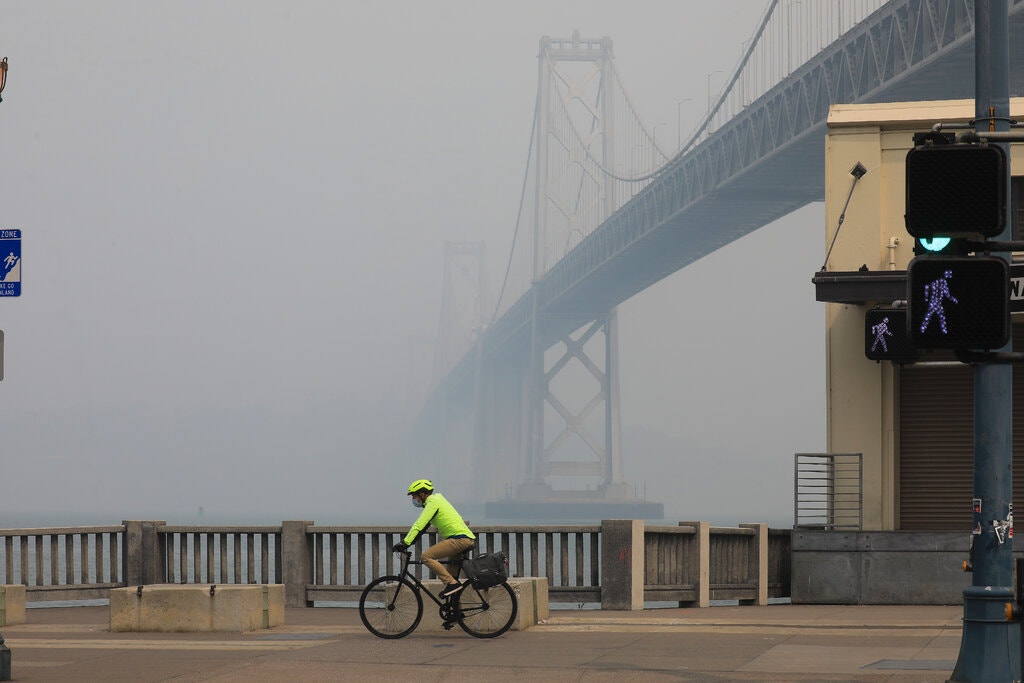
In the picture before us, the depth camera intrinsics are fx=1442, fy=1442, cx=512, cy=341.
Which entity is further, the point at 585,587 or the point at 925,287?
the point at 585,587

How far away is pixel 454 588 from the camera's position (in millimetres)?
12422

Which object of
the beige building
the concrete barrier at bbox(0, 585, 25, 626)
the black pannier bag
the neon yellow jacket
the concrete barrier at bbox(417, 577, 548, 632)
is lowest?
the concrete barrier at bbox(0, 585, 25, 626)

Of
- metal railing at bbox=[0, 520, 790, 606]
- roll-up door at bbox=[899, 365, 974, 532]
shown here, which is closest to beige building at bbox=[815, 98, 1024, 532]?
roll-up door at bbox=[899, 365, 974, 532]

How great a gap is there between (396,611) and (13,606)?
4777 mm

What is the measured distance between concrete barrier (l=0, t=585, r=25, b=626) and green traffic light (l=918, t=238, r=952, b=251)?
10.3m

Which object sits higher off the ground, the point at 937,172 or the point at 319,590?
the point at 937,172

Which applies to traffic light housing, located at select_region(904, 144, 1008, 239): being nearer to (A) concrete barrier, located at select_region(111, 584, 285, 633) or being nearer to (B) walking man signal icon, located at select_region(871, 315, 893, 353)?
(A) concrete barrier, located at select_region(111, 584, 285, 633)

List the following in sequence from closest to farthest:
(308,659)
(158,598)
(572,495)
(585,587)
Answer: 1. (308,659)
2. (158,598)
3. (585,587)
4. (572,495)

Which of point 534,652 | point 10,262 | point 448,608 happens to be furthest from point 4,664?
point 534,652

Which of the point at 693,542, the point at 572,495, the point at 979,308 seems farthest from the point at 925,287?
the point at 572,495

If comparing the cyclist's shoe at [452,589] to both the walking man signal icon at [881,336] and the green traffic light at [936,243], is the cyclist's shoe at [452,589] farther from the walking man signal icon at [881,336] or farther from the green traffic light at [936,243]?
the walking man signal icon at [881,336]

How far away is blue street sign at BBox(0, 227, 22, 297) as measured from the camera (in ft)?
34.5

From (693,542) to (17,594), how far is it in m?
7.71

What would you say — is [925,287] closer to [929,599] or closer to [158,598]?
[158,598]
